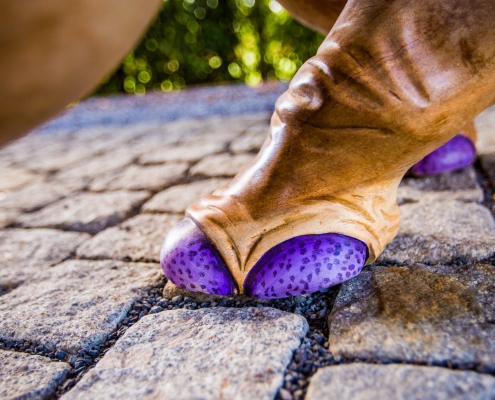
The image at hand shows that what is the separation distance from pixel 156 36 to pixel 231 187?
21.2ft

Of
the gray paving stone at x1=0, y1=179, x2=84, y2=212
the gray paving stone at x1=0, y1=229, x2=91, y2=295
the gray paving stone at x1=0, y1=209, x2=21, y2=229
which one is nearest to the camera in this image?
the gray paving stone at x1=0, y1=229, x2=91, y2=295

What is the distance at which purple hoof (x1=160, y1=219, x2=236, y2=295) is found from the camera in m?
0.79

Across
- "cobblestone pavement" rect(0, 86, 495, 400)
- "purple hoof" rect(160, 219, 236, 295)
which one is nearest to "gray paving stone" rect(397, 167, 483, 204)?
"cobblestone pavement" rect(0, 86, 495, 400)

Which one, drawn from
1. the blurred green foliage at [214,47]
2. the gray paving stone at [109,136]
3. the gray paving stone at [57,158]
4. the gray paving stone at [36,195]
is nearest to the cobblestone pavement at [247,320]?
the gray paving stone at [36,195]

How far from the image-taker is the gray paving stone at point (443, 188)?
48.6 inches

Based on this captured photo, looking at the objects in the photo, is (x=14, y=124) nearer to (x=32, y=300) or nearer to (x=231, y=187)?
→ (x=231, y=187)

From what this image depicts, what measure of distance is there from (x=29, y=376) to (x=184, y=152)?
163 centimetres

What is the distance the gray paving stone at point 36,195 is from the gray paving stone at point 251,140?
0.77 meters

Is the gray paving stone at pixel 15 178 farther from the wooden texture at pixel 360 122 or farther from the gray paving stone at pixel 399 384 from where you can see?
the gray paving stone at pixel 399 384

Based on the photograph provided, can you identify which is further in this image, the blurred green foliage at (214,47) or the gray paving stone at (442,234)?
the blurred green foliage at (214,47)

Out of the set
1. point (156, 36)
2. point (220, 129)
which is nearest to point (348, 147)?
point (220, 129)

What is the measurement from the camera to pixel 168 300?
87 centimetres

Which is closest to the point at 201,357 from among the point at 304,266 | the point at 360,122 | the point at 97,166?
the point at 304,266

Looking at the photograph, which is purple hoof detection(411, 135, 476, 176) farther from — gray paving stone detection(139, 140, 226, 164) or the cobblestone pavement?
gray paving stone detection(139, 140, 226, 164)
